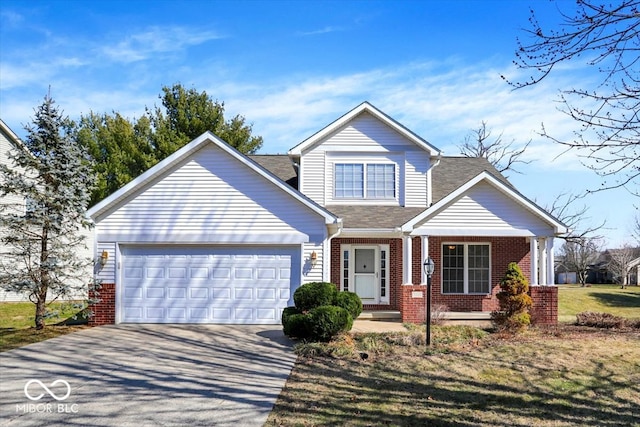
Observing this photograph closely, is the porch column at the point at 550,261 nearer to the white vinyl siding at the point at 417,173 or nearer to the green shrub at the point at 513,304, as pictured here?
the green shrub at the point at 513,304

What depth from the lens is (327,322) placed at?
11672mm

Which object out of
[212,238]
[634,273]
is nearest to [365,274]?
[212,238]

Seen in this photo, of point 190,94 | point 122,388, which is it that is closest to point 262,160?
point 122,388

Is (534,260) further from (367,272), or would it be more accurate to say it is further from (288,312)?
(288,312)

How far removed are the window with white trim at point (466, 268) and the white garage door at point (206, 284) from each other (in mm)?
5744

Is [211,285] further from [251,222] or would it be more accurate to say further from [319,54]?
[319,54]

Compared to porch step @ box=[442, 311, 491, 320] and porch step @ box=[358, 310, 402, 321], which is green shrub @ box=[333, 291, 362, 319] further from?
porch step @ box=[442, 311, 491, 320]

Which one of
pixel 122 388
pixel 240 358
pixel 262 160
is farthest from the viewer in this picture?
pixel 262 160

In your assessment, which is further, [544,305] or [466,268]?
[466,268]

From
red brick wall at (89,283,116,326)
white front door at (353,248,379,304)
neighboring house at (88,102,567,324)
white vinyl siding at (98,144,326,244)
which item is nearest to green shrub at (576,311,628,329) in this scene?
neighboring house at (88,102,567,324)

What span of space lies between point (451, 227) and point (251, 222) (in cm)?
594

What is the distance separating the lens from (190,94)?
35875 millimetres

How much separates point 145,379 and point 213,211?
22.8 ft

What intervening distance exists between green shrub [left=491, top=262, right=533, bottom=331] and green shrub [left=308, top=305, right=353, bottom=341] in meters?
4.47
